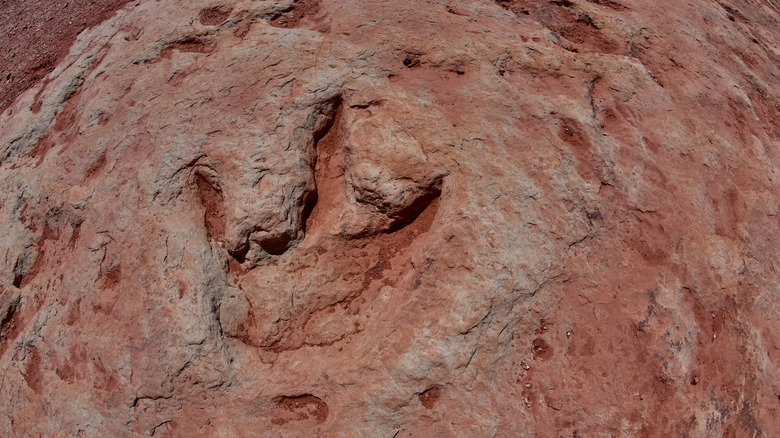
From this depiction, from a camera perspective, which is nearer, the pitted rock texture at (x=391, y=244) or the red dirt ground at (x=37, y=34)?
the pitted rock texture at (x=391, y=244)

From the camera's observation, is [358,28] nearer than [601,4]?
Yes

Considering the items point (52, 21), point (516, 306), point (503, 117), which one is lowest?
point (52, 21)

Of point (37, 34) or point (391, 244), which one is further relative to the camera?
point (37, 34)

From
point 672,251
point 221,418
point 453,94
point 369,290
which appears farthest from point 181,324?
point 672,251

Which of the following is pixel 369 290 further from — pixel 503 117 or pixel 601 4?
pixel 601 4

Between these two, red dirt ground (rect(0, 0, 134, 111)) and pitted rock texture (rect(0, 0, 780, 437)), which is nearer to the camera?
pitted rock texture (rect(0, 0, 780, 437))

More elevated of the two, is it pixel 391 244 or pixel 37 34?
pixel 391 244

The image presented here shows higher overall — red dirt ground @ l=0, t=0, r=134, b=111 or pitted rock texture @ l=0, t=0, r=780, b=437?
pitted rock texture @ l=0, t=0, r=780, b=437

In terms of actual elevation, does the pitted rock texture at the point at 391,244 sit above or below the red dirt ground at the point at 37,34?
above
